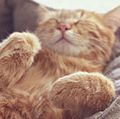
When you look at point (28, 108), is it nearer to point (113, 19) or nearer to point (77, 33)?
point (77, 33)

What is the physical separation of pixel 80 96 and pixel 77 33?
316 millimetres

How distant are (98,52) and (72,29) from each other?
0.12 meters

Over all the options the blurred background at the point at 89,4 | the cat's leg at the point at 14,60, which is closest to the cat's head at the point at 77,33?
the cat's leg at the point at 14,60

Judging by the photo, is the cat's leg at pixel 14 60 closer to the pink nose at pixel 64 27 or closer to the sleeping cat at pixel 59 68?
the sleeping cat at pixel 59 68

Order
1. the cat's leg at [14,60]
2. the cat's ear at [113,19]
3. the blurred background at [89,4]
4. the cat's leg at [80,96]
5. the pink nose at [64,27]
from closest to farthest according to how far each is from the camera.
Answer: the cat's leg at [80,96] → the cat's leg at [14,60] → the pink nose at [64,27] → the cat's ear at [113,19] → the blurred background at [89,4]

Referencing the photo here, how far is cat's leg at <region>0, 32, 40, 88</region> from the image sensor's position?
116 centimetres

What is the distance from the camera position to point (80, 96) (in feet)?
3.35

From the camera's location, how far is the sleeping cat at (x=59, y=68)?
3.39 feet

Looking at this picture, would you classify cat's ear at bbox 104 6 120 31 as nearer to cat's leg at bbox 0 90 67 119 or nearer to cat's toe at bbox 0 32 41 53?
cat's toe at bbox 0 32 41 53

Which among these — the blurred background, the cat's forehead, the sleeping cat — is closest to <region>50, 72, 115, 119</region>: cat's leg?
the sleeping cat

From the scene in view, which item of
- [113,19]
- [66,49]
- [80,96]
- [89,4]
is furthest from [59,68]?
[89,4]

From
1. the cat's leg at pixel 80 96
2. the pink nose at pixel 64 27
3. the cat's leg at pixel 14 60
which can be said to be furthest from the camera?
the pink nose at pixel 64 27

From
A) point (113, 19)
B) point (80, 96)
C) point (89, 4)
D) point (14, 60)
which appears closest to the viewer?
point (80, 96)

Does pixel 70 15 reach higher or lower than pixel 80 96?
higher
